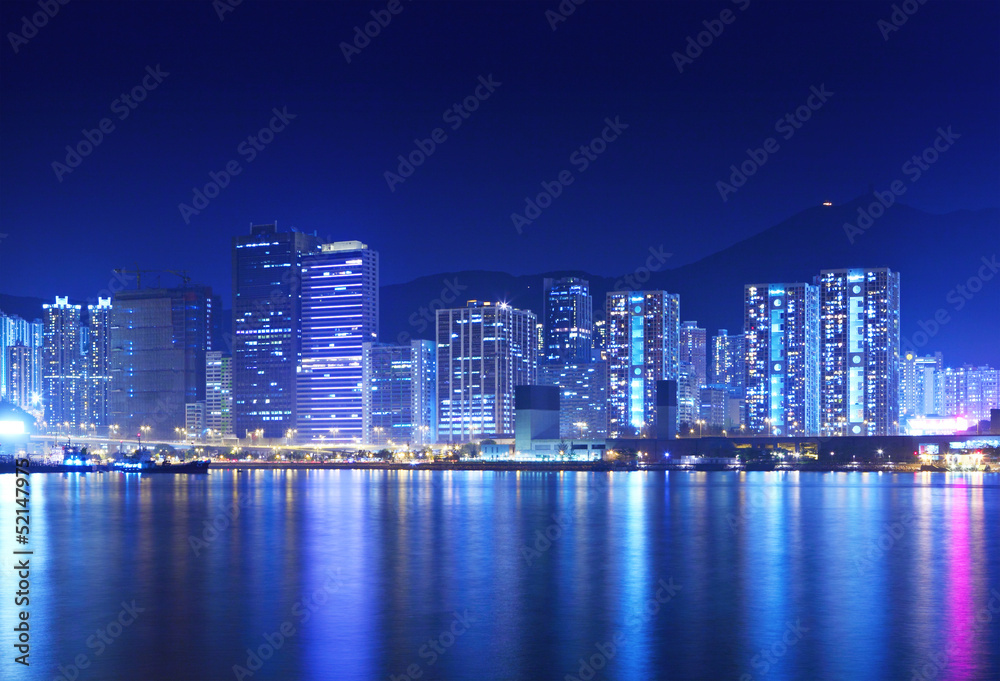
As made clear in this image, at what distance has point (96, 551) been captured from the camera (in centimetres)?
3906

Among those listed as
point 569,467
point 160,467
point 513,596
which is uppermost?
point 513,596

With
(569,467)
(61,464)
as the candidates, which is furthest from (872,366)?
(61,464)

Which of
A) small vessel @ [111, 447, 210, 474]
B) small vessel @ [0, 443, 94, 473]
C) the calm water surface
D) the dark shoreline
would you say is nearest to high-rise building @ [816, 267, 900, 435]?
the dark shoreline

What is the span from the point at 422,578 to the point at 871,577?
13148 millimetres

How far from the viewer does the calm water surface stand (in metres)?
20.5

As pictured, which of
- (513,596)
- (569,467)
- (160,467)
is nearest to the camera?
(513,596)

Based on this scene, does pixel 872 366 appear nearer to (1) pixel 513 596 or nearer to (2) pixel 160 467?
(2) pixel 160 467

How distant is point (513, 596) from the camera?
28500mm

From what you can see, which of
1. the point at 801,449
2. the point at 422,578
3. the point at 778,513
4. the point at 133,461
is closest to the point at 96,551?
the point at 422,578

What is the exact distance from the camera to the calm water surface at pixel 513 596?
67.2 ft

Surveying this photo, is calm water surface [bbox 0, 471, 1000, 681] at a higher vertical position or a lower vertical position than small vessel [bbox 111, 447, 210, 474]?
higher

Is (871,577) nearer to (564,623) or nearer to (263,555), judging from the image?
(564,623)

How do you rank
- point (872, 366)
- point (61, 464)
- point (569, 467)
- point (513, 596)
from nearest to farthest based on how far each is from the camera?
point (513, 596)
point (61, 464)
point (569, 467)
point (872, 366)

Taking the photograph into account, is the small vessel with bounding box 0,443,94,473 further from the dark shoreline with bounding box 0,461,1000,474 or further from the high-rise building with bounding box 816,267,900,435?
the high-rise building with bounding box 816,267,900,435
